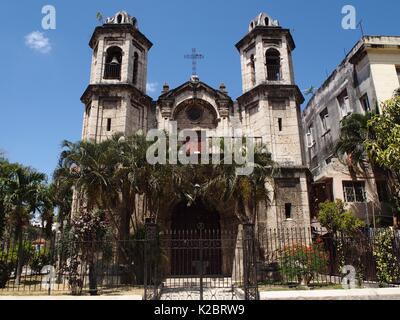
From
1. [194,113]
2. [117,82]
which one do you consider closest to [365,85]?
[194,113]

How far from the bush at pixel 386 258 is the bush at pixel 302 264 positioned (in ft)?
6.73

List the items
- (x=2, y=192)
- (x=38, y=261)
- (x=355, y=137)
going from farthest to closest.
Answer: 1. (x=38, y=261)
2. (x=355, y=137)
3. (x=2, y=192)

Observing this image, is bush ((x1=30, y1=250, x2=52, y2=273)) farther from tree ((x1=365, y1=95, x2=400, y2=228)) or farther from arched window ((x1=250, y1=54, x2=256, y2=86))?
tree ((x1=365, y1=95, x2=400, y2=228))

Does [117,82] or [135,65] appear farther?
[135,65]

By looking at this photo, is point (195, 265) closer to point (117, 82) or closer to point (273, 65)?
point (117, 82)

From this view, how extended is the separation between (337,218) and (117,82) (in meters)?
14.1

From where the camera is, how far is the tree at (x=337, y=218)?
56.4 ft

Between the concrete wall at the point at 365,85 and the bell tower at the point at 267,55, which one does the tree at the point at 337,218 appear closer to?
the concrete wall at the point at 365,85

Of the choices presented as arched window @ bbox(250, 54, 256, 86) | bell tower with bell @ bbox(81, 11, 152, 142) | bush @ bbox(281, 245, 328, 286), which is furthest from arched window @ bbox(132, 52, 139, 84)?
bush @ bbox(281, 245, 328, 286)

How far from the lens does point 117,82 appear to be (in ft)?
65.9

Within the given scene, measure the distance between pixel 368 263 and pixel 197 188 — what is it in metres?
7.74

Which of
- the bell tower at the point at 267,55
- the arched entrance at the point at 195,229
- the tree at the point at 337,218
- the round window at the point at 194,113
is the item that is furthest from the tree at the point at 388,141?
the round window at the point at 194,113

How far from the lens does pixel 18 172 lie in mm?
18703
